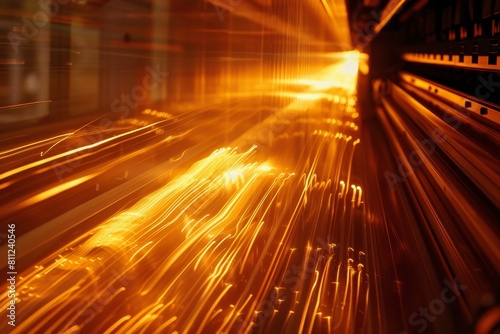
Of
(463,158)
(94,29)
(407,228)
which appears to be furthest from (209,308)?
(463,158)

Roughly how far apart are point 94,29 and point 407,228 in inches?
86.2

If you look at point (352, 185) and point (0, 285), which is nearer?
point (0, 285)

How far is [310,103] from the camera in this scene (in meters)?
10.4

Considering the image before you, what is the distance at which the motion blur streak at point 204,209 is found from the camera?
97.1 inches

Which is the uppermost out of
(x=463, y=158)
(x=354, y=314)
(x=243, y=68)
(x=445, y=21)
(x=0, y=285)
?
(x=445, y=21)

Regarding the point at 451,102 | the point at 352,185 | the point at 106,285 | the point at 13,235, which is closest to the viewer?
the point at 13,235

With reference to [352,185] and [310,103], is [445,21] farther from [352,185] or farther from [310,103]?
[352,185]

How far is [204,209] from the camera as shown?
3.86 meters

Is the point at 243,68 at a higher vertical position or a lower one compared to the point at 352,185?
higher

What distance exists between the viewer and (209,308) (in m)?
2.52

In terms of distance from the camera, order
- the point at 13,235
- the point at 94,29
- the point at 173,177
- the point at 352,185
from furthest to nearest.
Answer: the point at 352,185 → the point at 173,177 → the point at 94,29 → the point at 13,235

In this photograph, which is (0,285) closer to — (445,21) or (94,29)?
(94,29)

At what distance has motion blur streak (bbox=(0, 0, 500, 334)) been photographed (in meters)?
2.47

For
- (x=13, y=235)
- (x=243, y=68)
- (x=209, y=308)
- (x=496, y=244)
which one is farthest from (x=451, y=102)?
(x=13, y=235)
